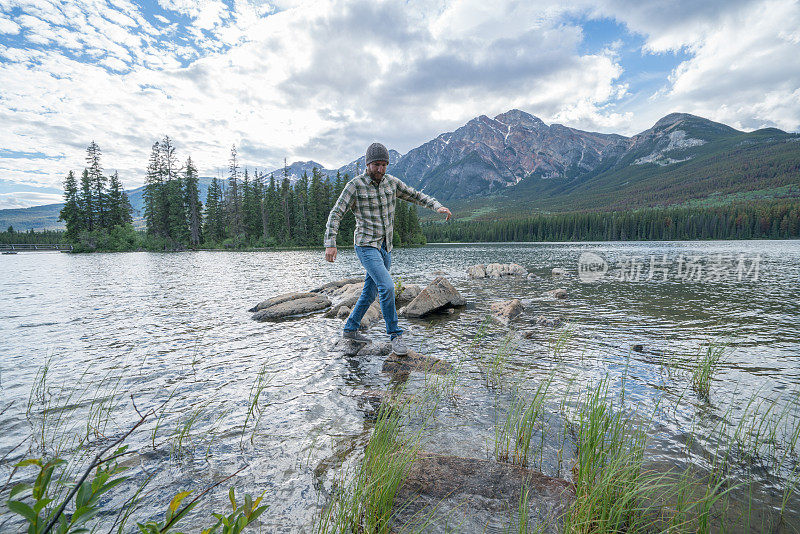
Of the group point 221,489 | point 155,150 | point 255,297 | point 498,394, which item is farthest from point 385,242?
point 155,150

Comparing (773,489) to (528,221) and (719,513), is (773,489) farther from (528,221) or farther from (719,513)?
(528,221)

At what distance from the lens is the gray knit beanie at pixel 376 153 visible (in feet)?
22.7

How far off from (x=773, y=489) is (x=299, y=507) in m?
4.73

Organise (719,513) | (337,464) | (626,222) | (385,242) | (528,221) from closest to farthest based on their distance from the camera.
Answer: (719,513) → (337,464) → (385,242) → (626,222) → (528,221)

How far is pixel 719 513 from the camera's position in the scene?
3133 millimetres

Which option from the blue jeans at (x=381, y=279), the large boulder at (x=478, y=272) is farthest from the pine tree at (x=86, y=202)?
the blue jeans at (x=381, y=279)

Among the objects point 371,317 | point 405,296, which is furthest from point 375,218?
point 405,296

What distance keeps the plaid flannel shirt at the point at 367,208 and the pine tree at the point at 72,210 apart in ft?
282

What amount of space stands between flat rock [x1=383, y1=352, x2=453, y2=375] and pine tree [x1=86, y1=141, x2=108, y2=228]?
88398 millimetres

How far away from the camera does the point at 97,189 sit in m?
70.6

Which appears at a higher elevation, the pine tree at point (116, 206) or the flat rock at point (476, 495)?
the pine tree at point (116, 206)

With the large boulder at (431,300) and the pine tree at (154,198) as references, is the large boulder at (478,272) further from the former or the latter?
the pine tree at (154,198)

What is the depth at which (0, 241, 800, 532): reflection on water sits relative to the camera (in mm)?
3893

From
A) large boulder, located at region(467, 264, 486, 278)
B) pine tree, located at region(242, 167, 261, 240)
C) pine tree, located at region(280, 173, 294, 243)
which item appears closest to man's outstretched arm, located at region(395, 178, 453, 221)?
large boulder, located at region(467, 264, 486, 278)
